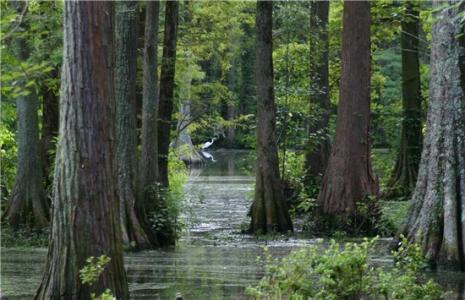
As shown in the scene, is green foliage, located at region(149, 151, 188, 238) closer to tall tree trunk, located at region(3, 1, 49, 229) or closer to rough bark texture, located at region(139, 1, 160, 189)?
rough bark texture, located at region(139, 1, 160, 189)

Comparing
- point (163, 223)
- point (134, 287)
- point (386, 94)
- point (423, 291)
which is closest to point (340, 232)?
point (163, 223)

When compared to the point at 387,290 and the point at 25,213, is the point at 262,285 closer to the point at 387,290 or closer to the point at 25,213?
the point at 387,290

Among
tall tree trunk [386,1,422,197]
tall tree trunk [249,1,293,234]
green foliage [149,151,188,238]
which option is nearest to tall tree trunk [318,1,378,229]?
tall tree trunk [249,1,293,234]

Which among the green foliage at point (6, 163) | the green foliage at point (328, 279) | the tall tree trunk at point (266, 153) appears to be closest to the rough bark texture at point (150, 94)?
the tall tree trunk at point (266, 153)

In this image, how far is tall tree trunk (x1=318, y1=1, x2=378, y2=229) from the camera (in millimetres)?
19500

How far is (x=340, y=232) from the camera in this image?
19.1 meters

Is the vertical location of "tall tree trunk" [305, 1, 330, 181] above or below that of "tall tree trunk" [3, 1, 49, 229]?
above

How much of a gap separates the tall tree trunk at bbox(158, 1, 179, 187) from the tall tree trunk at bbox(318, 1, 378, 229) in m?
4.37

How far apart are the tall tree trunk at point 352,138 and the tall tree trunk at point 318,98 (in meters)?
4.59

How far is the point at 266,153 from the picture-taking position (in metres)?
20.6

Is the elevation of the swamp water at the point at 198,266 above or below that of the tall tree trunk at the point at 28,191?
below

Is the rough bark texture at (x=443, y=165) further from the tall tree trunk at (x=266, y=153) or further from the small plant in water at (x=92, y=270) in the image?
the tall tree trunk at (x=266, y=153)

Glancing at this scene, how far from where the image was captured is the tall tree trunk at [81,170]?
8.54 m

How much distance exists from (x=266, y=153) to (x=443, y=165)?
7949 millimetres
